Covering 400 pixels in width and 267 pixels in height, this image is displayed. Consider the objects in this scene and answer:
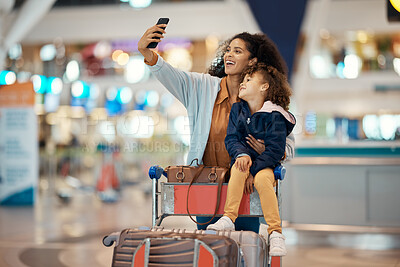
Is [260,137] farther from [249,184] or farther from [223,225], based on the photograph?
[223,225]

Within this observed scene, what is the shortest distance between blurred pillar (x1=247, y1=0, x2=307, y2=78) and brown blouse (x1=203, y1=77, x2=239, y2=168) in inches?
189

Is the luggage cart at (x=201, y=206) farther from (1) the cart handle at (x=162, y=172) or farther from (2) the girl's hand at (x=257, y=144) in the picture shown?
(2) the girl's hand at (x=257, y=144)

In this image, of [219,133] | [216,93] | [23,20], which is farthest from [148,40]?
[23,20]

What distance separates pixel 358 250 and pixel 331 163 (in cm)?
112

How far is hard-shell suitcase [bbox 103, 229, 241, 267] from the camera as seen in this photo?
231 cm

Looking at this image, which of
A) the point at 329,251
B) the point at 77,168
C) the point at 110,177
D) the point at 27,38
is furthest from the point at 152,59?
the point at 77,168

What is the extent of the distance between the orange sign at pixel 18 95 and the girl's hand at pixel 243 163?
25.8ft

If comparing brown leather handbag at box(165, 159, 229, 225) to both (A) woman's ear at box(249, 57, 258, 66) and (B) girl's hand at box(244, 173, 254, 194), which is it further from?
(A) woman's ear at box(249, 57, 258, 66)

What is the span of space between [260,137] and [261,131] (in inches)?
1.2

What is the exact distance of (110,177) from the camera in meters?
11.2

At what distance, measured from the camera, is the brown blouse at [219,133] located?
120 inches

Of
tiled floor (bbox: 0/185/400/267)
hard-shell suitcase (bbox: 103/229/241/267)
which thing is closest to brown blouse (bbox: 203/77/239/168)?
hard-shell suitcase (bbox: 103/229/241/267)

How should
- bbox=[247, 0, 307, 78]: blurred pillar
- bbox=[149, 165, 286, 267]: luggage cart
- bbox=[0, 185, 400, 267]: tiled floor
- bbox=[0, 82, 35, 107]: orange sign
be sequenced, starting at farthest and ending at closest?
1. bbox=[0, 82, 35, 107]: orange sign
2. bbox=[247, 0, 307, 78]: blurred pillar
3. bbox=[0, 185, 400, 267]: tiled floor
4. bbox=[149, 165, 286, 267]: luggage cart

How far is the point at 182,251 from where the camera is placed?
2.33m
